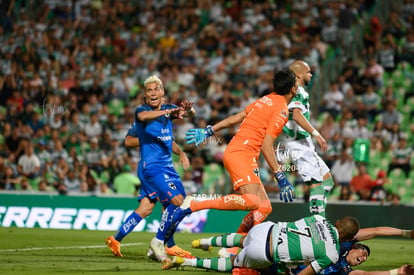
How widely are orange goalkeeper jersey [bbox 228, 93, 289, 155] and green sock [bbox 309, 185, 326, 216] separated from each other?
1828mm

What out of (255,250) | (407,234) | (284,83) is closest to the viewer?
(255,250)

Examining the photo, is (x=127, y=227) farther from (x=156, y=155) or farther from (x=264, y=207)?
(x=264, y=207)

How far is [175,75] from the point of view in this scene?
76.5 ft

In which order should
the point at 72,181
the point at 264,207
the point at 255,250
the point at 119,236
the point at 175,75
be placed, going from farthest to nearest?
the point at 175,75 < the point at 72,181 < the point at 119,236 < the point at 264,207 < the point at 255,250

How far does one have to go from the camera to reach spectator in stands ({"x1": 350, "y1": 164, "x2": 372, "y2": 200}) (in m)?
18.4

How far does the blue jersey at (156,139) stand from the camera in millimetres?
11570

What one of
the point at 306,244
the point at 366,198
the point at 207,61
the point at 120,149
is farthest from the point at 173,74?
the point at 306,244

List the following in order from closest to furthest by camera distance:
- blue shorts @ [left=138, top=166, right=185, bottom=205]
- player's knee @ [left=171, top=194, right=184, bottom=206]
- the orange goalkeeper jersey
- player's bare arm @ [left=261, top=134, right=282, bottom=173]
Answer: player's bare arm @ [left=261, top=134, right=282, bottom=173], the orange goalkeeper jersey, player's knee @ [left=171, top=194, right=184, bottom=206], blue shorts @ [left=138, top=166, right=185, bottom=205]

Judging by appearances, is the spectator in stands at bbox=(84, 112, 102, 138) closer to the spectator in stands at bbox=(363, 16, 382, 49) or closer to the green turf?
the green turf

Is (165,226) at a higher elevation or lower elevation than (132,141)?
lower

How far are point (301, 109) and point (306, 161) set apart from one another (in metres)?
0.80

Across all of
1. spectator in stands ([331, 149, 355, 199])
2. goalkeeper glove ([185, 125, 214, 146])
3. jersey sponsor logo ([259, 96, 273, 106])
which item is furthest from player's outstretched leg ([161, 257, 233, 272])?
spectator in stands ([331, 149, 355, 199])

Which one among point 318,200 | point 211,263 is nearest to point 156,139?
point 318,200

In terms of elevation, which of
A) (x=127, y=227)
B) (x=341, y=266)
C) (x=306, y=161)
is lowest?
(x=127, y=227)
